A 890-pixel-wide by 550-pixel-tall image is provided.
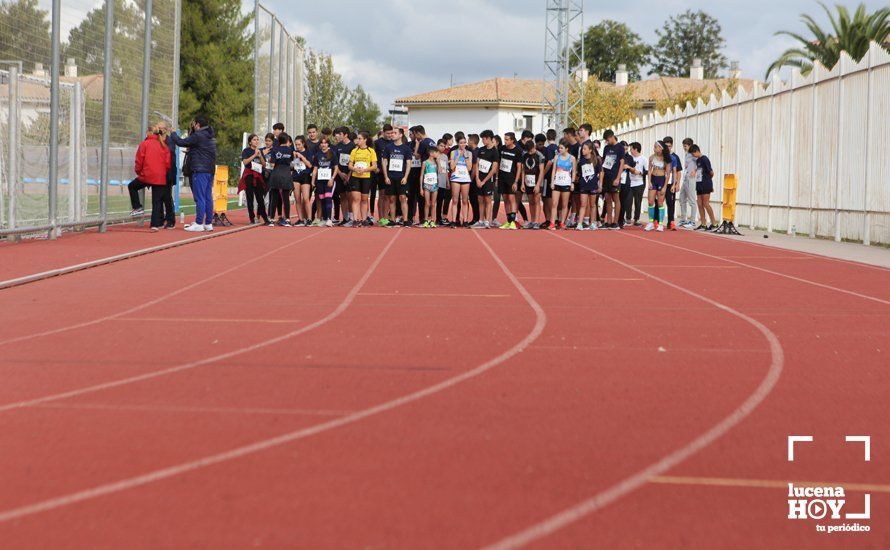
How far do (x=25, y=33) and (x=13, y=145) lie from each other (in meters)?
1.60

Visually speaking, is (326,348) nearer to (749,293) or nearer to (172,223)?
(749,293)

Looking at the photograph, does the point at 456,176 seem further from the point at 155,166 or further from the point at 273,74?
the point at 273,74

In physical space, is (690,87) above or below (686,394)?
above

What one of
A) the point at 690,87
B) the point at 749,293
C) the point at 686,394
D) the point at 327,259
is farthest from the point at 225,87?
the point at 686,394

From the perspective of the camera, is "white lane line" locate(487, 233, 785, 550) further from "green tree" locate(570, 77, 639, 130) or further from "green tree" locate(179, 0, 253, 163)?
"green tree" locate(570, 77, 639, 130)

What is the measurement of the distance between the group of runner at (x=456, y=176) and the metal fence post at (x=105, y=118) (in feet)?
13.4

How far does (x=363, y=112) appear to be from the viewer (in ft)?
291

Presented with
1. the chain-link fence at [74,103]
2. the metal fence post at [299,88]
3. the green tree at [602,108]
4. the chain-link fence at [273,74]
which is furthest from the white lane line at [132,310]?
the green tree at [602,108]

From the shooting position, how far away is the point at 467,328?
28.7 ft

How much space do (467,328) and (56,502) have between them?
4.87 meters

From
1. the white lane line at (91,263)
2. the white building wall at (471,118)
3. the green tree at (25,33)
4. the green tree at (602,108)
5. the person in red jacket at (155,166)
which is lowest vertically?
the white lane line at (91,263)

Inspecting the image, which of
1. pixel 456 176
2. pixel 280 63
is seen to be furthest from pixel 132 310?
pixel 280 63

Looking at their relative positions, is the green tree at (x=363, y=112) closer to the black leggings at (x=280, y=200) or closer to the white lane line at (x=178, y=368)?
the black leggings at (x=280, y=200)

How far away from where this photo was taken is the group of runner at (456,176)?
78.8ft
